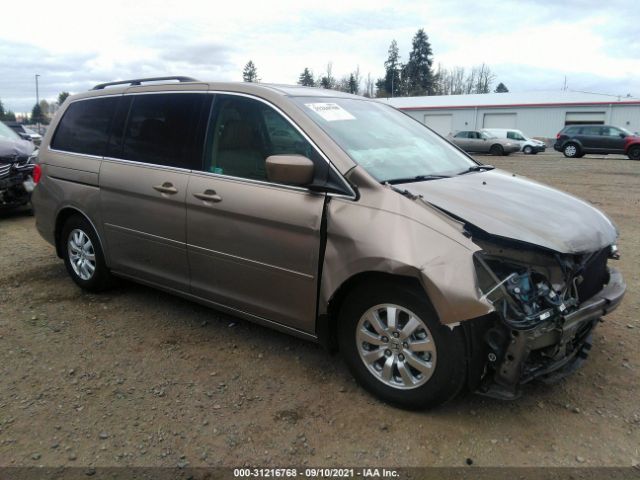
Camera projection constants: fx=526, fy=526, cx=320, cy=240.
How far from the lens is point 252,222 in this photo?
3.40m

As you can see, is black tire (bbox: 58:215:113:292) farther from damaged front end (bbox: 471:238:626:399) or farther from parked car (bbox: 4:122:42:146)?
parked car (bbox: 4:122:42:146)

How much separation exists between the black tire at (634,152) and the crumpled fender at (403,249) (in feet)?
86.0

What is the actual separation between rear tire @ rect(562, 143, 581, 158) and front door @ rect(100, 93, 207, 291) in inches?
1035

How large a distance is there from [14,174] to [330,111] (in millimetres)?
6709

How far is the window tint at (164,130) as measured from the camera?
153 inches

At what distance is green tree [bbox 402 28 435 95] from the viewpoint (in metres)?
80.2

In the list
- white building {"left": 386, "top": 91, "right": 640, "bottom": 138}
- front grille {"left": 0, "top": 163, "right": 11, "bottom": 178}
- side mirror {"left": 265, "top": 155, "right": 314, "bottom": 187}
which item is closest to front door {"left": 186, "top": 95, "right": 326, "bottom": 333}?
side mirror {"left": 265, "top": 155, "right": 314, "bottom": 187}

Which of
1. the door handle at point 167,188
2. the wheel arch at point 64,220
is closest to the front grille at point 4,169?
the wheel arch at point 64,220

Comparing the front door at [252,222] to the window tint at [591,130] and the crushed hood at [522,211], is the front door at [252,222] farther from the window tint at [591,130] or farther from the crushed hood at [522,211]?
the window tint at [591,130]

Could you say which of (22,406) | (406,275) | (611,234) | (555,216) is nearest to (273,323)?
(406,275)

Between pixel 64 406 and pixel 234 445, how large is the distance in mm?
1135

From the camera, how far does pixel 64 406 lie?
314 cm

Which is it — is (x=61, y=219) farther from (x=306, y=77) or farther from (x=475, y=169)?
(x=306, y=77)

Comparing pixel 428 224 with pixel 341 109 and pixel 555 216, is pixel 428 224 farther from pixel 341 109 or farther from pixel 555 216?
pixel 341 109
